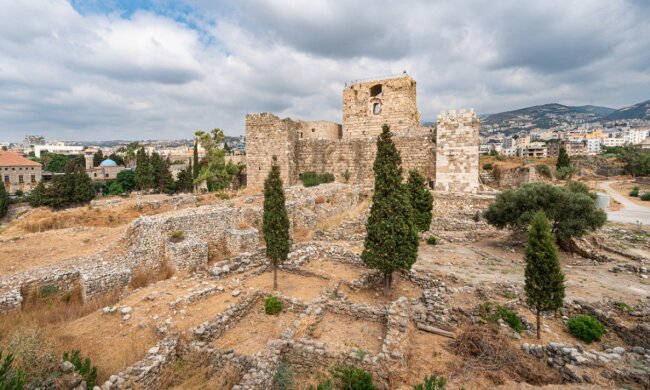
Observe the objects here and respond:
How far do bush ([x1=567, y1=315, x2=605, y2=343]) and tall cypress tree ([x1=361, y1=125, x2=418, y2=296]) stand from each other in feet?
14.5

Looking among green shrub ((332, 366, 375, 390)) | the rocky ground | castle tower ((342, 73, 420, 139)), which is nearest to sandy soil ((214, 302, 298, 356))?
the rocky ground

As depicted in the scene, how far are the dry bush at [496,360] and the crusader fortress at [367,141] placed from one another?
55.7 ft

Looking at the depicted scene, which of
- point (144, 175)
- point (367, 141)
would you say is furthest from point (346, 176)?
point (144, 175)

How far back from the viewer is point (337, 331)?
8.18 meters

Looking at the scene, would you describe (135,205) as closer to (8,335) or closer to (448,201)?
(8,335)

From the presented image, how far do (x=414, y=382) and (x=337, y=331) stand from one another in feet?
7.96

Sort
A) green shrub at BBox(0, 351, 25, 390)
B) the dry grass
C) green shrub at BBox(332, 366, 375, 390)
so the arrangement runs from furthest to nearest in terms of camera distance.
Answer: the dry grass < green shrub at BBox(332, 366, 375, 390) < green shrub at BBox(0, 351, 25, 390)

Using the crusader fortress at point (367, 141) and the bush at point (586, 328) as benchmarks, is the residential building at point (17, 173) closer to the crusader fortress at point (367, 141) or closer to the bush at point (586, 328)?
the crusader fortress at point (367, 141)

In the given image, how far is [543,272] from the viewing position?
7590 mm

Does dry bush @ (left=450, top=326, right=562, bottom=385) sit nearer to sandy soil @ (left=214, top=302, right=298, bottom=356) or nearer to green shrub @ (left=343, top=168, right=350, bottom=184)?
sandy soil @ (left=214, top=302, right=298, bottom=356)

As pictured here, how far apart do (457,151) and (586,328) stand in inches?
647

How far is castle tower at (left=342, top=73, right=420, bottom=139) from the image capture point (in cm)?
2611

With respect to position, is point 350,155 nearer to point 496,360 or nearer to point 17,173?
point 496,360

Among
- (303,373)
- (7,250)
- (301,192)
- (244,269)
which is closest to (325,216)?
(301,192)
